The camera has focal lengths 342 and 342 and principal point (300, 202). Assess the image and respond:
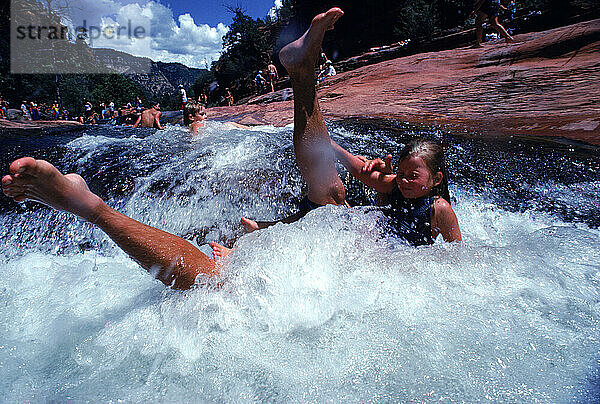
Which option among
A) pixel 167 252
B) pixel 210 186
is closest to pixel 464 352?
pixel 167 252

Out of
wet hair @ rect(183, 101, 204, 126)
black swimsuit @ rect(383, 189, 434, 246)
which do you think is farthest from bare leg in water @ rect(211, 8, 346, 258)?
wet hair @ rect(183, 101, 204, 126)

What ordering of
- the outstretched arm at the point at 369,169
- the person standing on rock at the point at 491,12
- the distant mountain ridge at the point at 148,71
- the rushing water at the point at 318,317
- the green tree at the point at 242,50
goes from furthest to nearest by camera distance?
the distant mountain ridge at the point at 148,71, the green tree at the point at 242,50, the person standing on rock at the point at 491,12, the outstretched arm at the point at 369,169, the rushing water at the point at 318,317

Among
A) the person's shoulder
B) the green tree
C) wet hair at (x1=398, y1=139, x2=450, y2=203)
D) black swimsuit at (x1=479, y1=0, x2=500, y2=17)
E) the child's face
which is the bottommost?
the person's shoulder

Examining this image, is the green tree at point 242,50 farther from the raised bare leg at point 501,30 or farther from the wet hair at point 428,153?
the wet hair at point 428,153

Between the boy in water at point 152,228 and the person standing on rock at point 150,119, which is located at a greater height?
the person standing on rock at point 150,119

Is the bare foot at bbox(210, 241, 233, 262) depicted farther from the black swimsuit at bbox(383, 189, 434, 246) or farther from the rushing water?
the black swimsuit at bbox(383, 189, 434, 246)

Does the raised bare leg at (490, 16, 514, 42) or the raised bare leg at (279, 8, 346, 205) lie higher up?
the raised bare leg at (490, 16, 514, 42)

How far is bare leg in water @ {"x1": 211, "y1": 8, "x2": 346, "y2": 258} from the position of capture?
1.82 m

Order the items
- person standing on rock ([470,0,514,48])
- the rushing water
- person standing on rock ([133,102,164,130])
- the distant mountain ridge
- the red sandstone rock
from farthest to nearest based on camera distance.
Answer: the distant mountain ridge < person standing on rock ([470,0,514,48]) < person standing on rock ([133,102,164,130]) < the red sandstone rock < the rushing water

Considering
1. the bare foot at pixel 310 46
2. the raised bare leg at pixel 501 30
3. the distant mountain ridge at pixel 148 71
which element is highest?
the distant mountain ridge at pixel 148 71

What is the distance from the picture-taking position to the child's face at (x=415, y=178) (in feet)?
6.44

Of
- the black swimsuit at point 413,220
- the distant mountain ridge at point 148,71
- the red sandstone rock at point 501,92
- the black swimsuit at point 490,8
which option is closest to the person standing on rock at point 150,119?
the red sandstone rock at point 501,92

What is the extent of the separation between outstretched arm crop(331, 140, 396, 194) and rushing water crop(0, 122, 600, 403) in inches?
9.6

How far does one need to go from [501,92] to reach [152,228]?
6.25 meters
